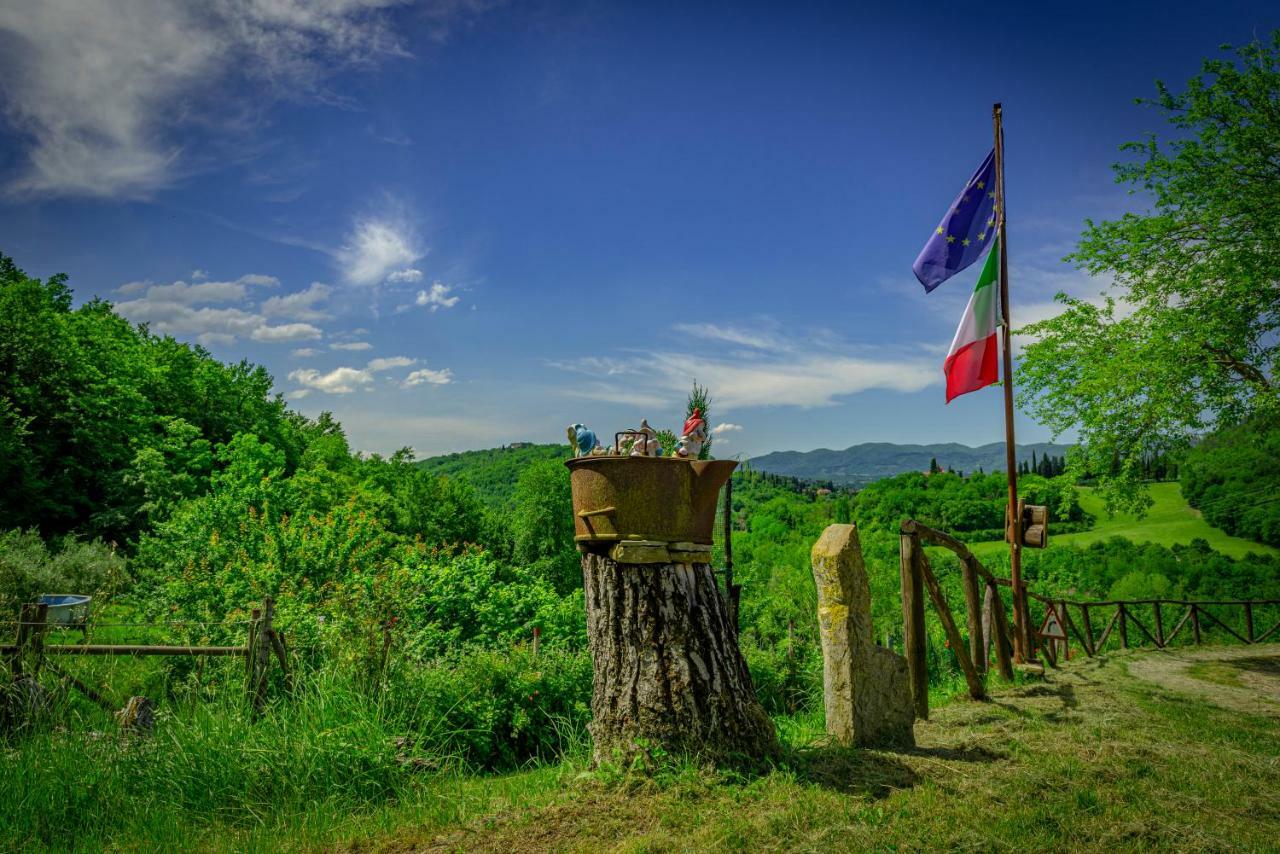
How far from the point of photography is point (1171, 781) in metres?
4.11

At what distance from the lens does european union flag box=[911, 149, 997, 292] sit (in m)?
8.91

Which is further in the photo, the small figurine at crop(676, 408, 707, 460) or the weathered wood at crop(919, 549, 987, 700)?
the weathered wood at crop(919, 549, 987, 700)

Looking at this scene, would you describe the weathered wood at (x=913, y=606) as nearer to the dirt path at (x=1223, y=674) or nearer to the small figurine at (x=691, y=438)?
the small figurine at (x=691, y=438)

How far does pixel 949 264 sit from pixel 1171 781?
6.42m

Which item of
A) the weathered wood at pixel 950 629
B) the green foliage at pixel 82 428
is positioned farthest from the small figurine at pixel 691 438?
the green foliage at pixel 82 428

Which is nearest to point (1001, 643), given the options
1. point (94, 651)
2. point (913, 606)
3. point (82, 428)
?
point (913, 606)

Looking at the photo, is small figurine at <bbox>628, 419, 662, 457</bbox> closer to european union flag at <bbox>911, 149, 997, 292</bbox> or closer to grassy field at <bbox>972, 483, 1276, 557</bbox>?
european union flag at <bbox>911, 149, 997, 292</bbox>

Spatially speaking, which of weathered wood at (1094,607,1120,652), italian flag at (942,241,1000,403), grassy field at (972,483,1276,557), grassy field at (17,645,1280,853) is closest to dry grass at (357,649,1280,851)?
grassy field at (17,645,1280,853)

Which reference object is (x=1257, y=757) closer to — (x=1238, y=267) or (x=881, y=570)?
(x=1238, y=267)

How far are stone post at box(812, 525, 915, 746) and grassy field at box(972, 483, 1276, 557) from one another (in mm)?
36338

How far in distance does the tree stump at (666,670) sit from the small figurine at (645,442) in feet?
2.23

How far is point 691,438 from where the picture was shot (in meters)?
4.56

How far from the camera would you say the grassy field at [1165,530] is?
37000 millimetres

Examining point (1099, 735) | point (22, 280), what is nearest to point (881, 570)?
point (1099, 735)
